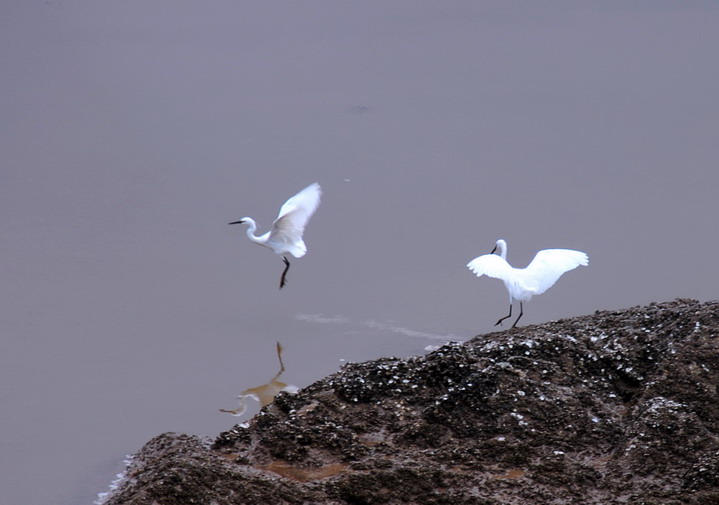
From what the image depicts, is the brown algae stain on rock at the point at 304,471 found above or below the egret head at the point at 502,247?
below

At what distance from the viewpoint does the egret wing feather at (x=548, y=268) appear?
6.43m

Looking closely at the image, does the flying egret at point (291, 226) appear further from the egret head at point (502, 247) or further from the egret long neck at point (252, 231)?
the egret head at point (502, 247)

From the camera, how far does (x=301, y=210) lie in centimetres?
776

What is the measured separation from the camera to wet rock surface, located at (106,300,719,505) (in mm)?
3934

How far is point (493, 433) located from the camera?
4371 mm

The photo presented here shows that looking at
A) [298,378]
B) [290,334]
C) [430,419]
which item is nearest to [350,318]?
[290,334]

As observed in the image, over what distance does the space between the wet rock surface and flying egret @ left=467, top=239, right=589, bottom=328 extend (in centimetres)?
98

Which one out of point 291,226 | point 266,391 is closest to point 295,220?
point 291,226

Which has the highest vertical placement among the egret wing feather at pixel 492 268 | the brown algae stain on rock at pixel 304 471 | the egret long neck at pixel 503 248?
the egret long neck at pixel 503 248

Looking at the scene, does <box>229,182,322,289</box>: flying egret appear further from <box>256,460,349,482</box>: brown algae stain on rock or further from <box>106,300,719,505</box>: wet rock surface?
<box>256,460,349,482</box>: brown algae stain on rock

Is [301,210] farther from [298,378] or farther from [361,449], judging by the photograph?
[361,449]

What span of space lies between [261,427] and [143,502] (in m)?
1.01

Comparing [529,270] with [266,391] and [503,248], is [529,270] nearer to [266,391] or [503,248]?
[503,248]

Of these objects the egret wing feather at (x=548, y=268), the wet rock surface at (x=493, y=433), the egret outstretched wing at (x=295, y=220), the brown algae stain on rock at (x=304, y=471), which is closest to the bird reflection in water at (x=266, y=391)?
the wet rock surface at (x=493, y=433)
